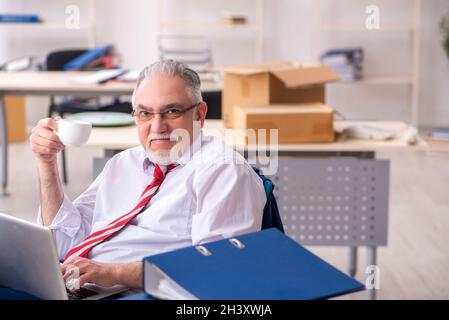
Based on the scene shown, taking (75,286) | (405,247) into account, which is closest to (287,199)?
(405,247)

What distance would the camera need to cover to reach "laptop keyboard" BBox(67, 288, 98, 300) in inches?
68.7

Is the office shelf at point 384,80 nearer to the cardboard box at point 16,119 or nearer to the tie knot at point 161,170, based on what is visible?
the cardboard box at point 16,119

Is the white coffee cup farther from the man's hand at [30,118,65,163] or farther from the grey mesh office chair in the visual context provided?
the grey mesh office chair

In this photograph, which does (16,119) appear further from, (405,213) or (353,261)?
(353,261)

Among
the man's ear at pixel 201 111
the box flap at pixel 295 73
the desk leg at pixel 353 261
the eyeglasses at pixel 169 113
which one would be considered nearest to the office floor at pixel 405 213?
the desk leg at pixel 353 261

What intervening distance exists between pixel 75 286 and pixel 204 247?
488mm

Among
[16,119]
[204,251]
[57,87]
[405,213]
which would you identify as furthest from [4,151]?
[204,251]

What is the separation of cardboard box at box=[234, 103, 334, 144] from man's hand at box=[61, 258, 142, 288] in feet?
4.59

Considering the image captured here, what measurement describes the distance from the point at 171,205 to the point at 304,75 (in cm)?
149

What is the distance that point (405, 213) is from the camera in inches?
179

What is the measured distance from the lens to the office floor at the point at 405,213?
3488mm

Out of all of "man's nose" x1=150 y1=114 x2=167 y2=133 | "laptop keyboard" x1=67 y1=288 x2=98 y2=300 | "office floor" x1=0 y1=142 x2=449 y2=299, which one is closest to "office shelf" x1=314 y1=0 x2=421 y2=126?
"office floor" x1=0 y1=142 x2=449 y2=299

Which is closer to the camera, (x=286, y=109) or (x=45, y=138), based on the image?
(x=45, y=138)

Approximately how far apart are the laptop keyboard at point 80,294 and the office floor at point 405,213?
169 centimetres
